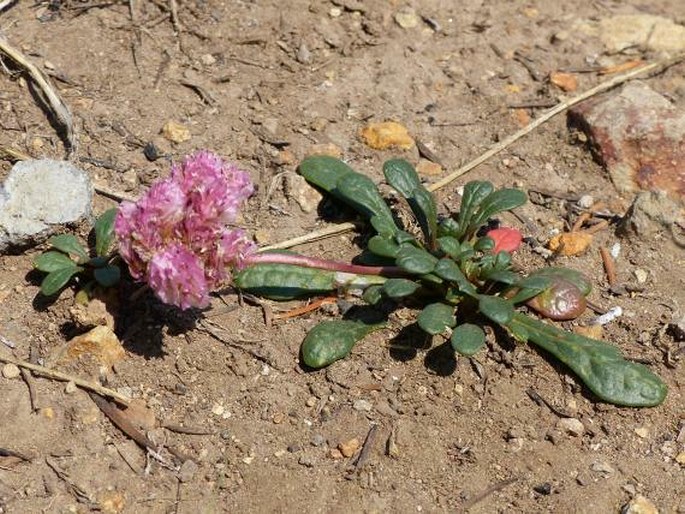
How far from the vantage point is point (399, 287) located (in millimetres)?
3906

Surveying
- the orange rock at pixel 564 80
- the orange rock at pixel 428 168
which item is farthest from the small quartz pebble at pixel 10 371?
the orange rock at pixel 564 80

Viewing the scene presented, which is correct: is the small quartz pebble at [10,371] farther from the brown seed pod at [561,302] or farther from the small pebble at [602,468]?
the small pebble at [602,468]

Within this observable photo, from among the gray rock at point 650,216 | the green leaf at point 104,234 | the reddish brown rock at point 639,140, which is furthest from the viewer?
the reddish brown rock at point 639,140

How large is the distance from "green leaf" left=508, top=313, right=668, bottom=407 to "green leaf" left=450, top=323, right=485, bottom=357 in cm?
24

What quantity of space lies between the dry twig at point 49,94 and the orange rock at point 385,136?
4.72 feet

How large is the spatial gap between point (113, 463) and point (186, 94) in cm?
210

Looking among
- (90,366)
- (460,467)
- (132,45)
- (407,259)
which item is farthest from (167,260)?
(132,45)

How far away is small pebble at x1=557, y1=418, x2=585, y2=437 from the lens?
3.88 meters

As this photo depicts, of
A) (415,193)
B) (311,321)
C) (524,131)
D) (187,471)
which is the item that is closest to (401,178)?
(415,193)

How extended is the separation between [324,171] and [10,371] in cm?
168

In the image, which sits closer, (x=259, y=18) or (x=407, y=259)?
(x=407, y=259)

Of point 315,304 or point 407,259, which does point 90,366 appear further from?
point 407,259

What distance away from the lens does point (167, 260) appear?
350 cm

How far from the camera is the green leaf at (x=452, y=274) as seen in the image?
3.88 meters
